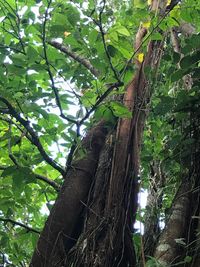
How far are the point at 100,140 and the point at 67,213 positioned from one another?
27.4 inches

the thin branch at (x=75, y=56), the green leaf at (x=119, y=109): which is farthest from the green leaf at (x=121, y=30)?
the thin branch at (x=75, y=56)

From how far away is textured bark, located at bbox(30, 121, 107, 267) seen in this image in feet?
8.70

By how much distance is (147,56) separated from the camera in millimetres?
3521

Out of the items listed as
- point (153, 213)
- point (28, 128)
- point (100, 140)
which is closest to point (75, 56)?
point (100, 140)

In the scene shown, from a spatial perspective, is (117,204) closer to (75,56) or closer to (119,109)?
(119,109)

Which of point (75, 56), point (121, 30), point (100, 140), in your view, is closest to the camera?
point (121, 30)

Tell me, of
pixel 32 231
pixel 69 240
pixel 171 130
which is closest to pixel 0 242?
pixel 32 231

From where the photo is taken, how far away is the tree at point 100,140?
236cm

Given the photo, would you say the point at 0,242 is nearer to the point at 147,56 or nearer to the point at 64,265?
the point at 64,265

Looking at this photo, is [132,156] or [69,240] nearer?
[69,240]

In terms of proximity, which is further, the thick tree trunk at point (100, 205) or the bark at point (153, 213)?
the thick tree trunk at point (100, 205)

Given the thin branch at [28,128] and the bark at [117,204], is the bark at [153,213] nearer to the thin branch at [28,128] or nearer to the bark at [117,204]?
the bark at [117,204]

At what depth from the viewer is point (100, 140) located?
128 inches

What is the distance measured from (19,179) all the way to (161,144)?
1.50 meters
